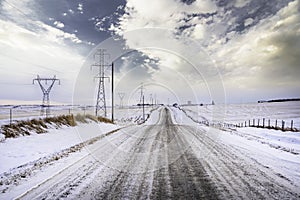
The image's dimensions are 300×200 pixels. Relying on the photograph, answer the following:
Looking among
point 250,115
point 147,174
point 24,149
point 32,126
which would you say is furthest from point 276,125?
point 250,115

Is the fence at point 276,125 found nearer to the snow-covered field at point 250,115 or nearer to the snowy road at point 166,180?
the snow-covered field at point 250,115

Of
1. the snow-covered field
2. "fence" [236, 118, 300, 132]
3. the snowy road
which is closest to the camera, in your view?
the snowy road

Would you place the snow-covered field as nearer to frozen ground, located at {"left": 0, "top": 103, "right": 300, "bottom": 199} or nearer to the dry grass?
frozen ground, located at {"left": 0, "top": 103, "right": 300, "bottom": 199}

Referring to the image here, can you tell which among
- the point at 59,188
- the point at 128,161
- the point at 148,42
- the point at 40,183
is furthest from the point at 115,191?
the point at 148,42

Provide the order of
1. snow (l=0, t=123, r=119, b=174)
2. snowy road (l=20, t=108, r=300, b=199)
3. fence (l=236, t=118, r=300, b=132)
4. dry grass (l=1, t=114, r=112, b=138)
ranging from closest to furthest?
snowy road (l=20, t=108, r=300, b=199)
snow (l=0, t=123, r=119, b=174)
dry grass (l=1, t=114, r=112, b=138)
fence (l=236, t=118, r=300, b=132)

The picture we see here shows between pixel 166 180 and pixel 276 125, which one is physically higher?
pixel 166 180

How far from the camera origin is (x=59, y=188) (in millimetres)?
4391

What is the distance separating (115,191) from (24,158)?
462 cm

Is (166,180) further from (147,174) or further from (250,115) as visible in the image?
(250,115)

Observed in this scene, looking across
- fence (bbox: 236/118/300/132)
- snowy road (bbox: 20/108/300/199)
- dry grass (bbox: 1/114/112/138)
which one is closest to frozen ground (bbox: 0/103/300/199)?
snowy road (bbox: 20/108/300/199)

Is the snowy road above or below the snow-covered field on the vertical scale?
above

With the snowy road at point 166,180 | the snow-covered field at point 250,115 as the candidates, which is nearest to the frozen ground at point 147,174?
the snowy road at point 166,180

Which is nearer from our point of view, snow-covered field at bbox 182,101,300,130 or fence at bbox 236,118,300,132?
fence at bbox 236,118,300,132

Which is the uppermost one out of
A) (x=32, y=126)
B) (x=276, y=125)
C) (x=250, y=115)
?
(x=32, y=126)
